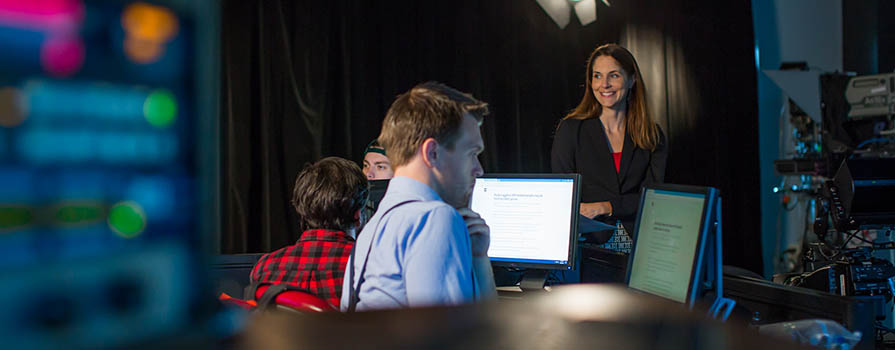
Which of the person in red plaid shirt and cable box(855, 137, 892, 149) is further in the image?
cable box(855, 137, 892, 149)

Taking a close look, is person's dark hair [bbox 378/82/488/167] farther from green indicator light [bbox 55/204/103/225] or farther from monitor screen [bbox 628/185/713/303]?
green indicator light [bbox 55/204/103/225]

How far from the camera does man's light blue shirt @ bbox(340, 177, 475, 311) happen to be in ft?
3.44

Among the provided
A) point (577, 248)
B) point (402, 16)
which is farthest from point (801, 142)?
point (577, 248)

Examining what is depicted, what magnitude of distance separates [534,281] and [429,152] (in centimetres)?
90

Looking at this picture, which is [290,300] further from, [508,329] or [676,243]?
[508,329]

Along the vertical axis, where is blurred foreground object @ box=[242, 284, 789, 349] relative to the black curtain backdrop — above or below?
below

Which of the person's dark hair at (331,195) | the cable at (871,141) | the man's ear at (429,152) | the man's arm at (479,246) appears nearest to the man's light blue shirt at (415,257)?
the man's ear at (429,152)

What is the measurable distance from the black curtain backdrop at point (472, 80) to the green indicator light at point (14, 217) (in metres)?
3.52

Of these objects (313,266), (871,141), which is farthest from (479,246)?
(871,141)

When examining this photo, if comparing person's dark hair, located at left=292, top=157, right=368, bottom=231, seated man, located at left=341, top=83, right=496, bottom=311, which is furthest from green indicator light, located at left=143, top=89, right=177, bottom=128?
person's dark hair, located at left=292, top=157, right=368, bottom=231

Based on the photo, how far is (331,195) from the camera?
205 cm

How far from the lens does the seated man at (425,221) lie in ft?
3.52

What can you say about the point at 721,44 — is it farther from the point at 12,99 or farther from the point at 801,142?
the point at 12,99

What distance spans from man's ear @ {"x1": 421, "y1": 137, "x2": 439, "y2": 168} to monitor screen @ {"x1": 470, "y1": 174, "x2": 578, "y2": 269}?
2.80ft
